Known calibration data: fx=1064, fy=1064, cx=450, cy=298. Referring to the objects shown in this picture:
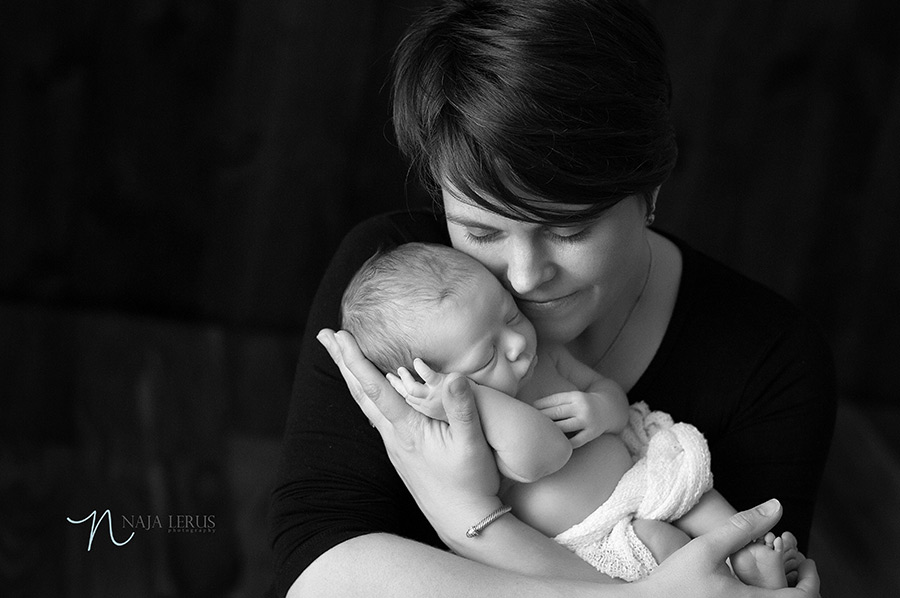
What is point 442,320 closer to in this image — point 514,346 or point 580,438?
point 514,346

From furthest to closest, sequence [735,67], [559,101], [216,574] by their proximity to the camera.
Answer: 1. [735,67]
2. [216,574]
3. [559,101]

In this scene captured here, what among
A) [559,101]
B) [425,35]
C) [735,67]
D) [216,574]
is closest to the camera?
[559,101]

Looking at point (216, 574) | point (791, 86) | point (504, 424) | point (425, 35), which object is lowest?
point (216, 574)

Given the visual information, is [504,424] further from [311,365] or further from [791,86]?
[791,86]

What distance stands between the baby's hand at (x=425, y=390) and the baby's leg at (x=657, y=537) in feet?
0.96

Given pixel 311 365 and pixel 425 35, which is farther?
pixel 311 365

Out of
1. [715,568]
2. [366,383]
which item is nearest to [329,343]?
[366,383]

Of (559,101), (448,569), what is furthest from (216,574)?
(559,101)

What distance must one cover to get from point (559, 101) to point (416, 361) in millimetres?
348

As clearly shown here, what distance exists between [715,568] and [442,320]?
44cm

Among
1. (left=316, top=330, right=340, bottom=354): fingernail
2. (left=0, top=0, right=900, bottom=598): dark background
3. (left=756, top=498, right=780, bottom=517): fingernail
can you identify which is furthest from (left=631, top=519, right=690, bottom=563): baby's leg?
(left=0, top=0, right=900, bottom=598): dark background

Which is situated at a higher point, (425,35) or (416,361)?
(425,35)

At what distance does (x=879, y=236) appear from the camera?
116 inches

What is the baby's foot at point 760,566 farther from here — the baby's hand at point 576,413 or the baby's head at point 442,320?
the baby's head at point 442,320
